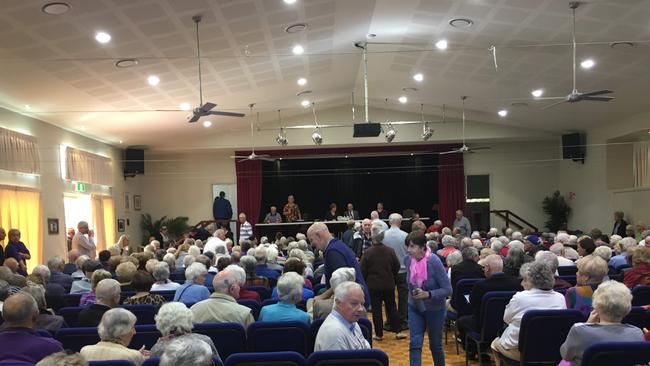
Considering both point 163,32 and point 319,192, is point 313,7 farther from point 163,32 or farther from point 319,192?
point 319,192

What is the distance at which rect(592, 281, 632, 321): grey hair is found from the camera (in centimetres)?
299

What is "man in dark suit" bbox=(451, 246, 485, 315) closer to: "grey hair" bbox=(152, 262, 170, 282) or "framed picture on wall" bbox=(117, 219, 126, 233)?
"grey hair" bbox=(152, 262, 170, 282)

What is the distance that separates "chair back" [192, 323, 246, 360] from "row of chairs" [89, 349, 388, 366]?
3.24 ft

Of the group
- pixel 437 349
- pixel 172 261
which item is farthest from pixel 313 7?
pixel 437 349

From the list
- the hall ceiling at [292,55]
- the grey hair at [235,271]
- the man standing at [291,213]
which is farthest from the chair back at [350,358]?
the man standing at [291,213]

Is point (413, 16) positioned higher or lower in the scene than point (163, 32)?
higher

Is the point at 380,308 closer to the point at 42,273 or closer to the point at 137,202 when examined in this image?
the point at 42,273

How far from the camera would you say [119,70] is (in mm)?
9383

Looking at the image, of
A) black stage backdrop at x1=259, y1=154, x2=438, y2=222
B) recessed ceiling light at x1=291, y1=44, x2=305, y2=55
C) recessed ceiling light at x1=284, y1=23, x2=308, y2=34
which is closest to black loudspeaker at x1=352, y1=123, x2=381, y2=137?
recessed ceiling light at x1=291, y1=44, x2=305, y2=55

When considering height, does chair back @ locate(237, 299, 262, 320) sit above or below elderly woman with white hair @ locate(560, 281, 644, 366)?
below

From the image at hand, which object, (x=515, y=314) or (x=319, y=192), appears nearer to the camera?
(x=515, y=314)

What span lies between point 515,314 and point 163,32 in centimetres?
638

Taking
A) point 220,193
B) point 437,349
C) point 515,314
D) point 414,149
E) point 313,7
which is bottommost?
point 437,349

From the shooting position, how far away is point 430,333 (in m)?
4.81
